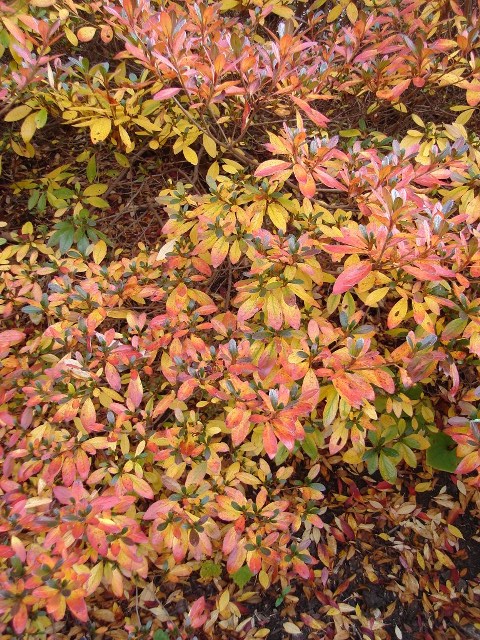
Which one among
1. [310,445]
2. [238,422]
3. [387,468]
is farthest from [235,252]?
[387,468]

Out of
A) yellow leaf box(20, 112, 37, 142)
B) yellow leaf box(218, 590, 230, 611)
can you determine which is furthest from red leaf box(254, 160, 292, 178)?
yellow leaf box(218, 590, 230, 611)

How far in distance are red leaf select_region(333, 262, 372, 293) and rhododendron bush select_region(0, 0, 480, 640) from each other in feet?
0.04

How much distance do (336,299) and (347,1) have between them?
1695mm

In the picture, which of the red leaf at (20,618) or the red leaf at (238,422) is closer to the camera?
the red leaf at (20,618)

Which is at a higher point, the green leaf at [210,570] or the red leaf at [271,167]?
the red leaf at [271,167]

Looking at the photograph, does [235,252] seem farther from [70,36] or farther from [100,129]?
[70,36]

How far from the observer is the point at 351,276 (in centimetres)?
139

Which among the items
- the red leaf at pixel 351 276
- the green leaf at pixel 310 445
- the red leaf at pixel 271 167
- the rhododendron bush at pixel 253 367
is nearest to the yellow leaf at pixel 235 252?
the rhododendron bush at pixel 253 367

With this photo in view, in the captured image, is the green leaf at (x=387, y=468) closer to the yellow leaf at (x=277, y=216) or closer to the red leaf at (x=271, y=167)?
the yellow leaf at (x=277, y=216)

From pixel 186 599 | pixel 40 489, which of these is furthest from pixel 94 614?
pixel 40 489

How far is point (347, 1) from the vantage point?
2.50 m

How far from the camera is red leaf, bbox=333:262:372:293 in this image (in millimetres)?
1389

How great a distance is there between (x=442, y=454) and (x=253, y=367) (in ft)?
3.36

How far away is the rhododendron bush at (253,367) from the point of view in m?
1.50
